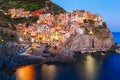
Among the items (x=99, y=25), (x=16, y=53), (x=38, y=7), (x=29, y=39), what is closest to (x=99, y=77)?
(x=16, y=53)

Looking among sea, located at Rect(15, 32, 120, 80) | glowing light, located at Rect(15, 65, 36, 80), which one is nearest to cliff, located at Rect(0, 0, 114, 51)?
sea, located at Rect(15, 32, 120, 80)

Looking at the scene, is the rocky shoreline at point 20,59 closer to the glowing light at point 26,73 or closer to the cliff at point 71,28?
the glowing light at point 26,73

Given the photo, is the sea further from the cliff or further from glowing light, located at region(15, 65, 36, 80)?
the cliff

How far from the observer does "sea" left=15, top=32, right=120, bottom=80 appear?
72500 mm

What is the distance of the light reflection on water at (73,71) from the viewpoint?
72375mm

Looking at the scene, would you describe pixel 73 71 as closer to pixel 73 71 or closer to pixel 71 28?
pixel 73 71

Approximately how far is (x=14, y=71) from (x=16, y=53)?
13911 mm

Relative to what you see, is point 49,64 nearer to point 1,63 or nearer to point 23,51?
point 23,51

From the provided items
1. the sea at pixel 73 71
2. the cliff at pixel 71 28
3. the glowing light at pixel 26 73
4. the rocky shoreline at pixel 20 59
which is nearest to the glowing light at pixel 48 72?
the sea at pixel 73 71

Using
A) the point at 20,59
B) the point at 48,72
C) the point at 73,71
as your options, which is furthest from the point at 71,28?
the point at 48,72

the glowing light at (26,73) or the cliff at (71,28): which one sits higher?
the cliff at (71,28)

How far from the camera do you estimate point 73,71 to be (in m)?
80.8

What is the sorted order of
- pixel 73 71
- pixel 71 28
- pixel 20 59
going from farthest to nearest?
pixel 71 28
pixel 20 59
pixel 73 71

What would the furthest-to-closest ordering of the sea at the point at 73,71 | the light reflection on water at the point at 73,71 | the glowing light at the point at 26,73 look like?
the sea at the point at 73,71, the light reflection on water at the point at 73,71, the glowing light at the point at 26,73
